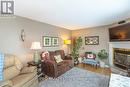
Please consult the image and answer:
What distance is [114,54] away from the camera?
521 cm

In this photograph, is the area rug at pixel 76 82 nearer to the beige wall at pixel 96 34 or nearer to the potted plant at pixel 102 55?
the potted plant at pixel 102 55

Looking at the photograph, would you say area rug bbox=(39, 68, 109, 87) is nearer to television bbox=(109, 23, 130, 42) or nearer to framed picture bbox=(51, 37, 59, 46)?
television bbox=(109, 23, 130, 42)

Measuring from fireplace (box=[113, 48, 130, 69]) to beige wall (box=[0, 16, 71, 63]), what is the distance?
3.02 metres

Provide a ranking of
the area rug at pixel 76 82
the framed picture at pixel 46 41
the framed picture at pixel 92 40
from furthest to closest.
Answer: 1. the framed picture at pixel 92 40
2. the framed picture at pixel 46 41
3. the area rug at pixel 76 82

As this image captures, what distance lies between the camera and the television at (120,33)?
162 inches

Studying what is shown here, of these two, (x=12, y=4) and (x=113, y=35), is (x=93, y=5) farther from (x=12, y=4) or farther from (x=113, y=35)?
(x=113, y=35)

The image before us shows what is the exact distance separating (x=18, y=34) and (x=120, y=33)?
12.5ft

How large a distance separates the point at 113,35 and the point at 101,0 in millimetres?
2674

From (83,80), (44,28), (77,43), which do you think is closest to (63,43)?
(77,43)

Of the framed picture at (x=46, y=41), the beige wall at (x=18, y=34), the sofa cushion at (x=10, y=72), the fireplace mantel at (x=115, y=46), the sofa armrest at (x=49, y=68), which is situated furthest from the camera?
the framed picture at (x=46, y=41)

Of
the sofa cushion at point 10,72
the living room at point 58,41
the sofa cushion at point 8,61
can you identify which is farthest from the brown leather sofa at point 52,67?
the sofa cushion at point 8,61

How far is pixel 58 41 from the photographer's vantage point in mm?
5871

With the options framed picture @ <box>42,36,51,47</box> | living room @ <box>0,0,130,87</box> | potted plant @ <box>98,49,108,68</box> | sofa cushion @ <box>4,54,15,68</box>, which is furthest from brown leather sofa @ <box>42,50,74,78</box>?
potted plant @ <box>98,49,108,68</box>

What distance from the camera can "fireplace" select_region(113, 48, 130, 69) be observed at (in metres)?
4.45
